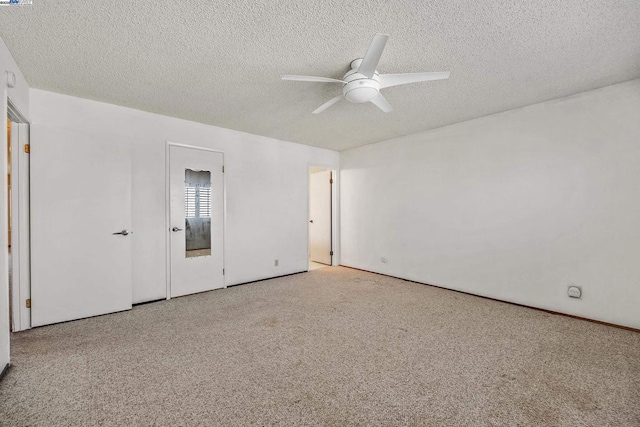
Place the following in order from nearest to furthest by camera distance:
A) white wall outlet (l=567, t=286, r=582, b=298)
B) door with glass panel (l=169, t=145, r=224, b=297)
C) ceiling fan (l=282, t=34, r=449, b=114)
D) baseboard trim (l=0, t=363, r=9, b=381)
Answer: baseboard trim (l=0, t=363, r=9, b=381) < ceiling fan (l=282, t=34, r=449, b=114) < white wall outlet (l=567, t=286, r=582, b=298) < door with glass panel (l=169, t=145, r=224, b=297)

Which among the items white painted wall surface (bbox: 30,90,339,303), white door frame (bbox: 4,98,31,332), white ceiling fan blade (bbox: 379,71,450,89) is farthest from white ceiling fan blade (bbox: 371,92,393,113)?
white door frame (bbox: 4,98,31,332)

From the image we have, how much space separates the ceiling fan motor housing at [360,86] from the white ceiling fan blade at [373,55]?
69 mm

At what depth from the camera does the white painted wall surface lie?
3.31 m

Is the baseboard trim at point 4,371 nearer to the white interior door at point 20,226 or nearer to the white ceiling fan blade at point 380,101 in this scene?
the white interior door at point 20,226

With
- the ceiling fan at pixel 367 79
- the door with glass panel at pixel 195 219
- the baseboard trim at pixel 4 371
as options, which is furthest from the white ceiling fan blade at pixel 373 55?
the baseboard trim at pixel 4 371

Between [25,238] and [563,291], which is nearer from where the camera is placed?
[25,238]

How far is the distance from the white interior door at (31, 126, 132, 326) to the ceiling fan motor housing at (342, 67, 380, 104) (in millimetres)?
2711

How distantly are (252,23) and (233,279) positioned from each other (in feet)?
11.6

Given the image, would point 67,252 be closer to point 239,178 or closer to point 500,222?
point 239,178

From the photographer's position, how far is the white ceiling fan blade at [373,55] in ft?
5.61

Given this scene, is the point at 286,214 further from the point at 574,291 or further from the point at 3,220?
the point at 574,291

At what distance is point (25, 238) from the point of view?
2.76 m

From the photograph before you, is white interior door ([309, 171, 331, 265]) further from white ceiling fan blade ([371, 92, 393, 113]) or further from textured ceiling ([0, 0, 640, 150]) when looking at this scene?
white ceiling fan blade ([371, 92, 393, 113])

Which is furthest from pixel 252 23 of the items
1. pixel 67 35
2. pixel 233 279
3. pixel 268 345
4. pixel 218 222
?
pixel 233 279
